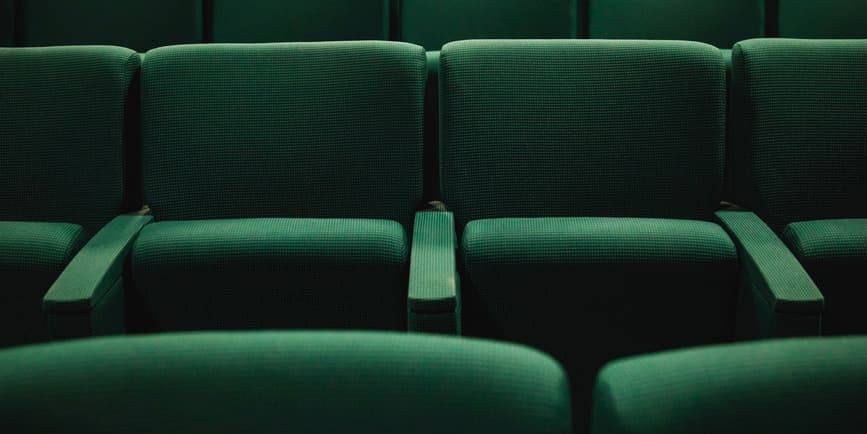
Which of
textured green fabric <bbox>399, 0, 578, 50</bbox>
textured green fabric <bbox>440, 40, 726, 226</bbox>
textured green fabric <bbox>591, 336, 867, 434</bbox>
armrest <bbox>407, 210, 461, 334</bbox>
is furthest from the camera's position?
textured green fabric <bbox>399, 0, 578, 50</bbox>

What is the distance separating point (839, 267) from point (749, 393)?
35 centimetres

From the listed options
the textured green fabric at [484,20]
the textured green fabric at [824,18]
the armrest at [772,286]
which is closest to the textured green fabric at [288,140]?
the armrest at [772,286]

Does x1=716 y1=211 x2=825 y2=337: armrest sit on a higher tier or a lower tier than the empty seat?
lower

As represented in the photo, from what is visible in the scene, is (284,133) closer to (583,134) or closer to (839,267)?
(583,134)

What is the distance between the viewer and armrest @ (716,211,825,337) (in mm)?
397

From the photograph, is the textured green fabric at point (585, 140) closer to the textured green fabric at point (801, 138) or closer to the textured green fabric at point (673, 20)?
the textured green fabric at point (801, 138)

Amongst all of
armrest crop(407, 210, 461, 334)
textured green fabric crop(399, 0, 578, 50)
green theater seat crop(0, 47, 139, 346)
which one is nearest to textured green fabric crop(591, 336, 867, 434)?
armrest crop(407, 210, 461, 334)

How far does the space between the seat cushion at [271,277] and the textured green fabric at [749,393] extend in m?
0.30

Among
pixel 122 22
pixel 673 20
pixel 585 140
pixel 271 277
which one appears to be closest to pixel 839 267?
pixel 585 140

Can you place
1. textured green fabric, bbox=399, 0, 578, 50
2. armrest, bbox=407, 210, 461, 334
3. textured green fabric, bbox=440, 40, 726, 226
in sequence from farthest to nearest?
textured green fabric, bbox=399, 0, 578, 50
textured green fabric, bbox=440, 40, 726, 226
armrest, bbox=407, 210, 461, 334

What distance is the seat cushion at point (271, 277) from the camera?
1.45 ft

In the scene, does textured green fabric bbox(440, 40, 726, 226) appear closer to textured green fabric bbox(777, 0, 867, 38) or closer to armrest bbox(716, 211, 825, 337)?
armrest bbox(716, 211, 825, 337)

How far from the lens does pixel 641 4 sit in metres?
0.85

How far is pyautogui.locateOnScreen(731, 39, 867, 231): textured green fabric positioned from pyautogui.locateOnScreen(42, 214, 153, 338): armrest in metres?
0.42
